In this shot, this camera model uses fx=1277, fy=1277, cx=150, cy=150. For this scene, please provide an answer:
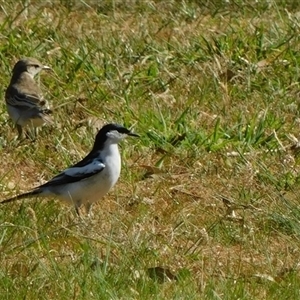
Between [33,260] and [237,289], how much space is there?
1.19m

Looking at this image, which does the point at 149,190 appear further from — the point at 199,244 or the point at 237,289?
the point at 237,289

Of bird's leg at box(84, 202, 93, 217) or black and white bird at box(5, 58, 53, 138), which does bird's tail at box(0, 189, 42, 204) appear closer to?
bird's leg at box(84, 202, 93, 217)

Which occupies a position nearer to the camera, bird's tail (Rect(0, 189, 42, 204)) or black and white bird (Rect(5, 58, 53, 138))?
bird's tail (Rect(0, 189, 42, 204))

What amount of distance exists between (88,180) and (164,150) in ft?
4.03

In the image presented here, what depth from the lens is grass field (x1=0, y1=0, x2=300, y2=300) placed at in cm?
700

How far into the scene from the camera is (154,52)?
1121cm

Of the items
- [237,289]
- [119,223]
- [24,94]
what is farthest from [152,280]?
[24,94]

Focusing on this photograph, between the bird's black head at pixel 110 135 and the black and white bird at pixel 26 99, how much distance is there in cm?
114

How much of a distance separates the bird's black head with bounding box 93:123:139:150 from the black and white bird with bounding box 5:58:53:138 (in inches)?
44.8

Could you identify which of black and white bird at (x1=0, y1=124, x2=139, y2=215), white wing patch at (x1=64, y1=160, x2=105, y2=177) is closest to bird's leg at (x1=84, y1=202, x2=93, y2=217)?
black and white bird at (x1=0, y1=124, x2=139, y2=215)

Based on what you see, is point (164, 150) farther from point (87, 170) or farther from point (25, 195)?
point (25, 195)

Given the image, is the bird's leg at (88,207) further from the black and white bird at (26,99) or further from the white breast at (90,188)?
the black and white bird at (26,99)

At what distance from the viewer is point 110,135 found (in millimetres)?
8648

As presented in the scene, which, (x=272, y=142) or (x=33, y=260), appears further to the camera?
(x=272, y=142)
